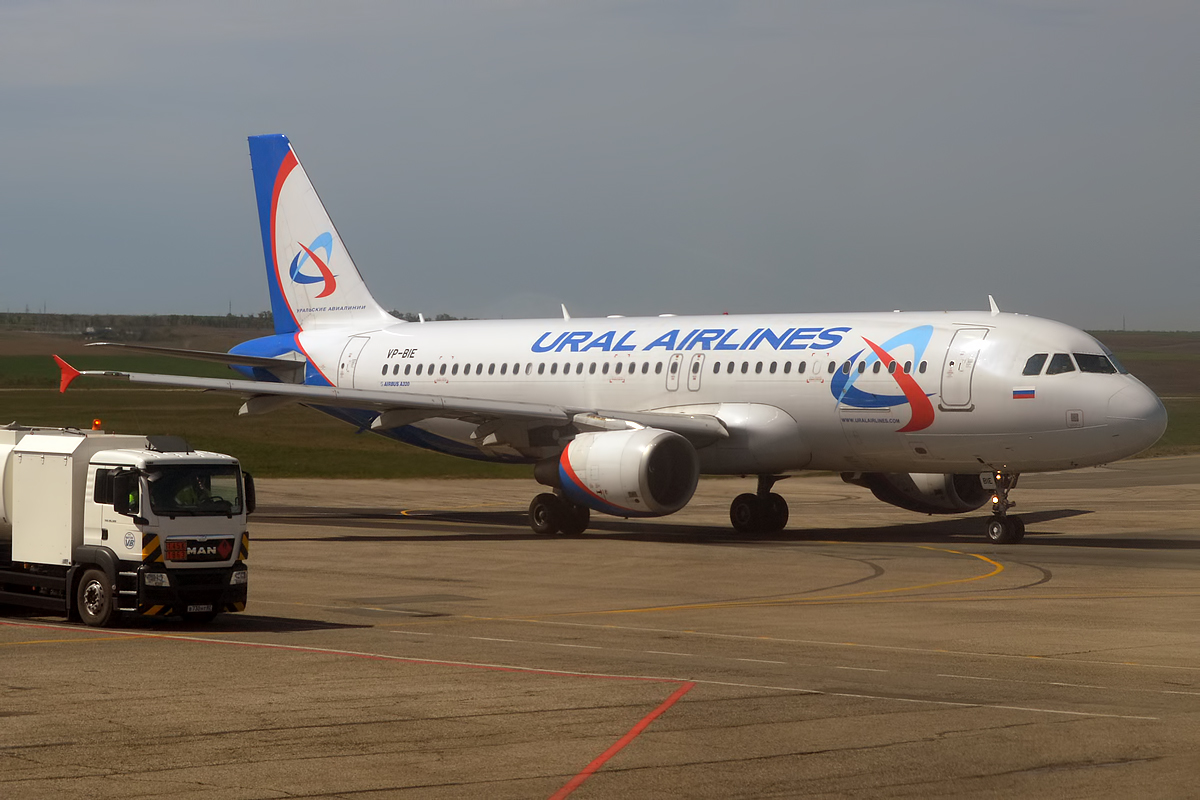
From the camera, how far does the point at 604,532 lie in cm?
3572

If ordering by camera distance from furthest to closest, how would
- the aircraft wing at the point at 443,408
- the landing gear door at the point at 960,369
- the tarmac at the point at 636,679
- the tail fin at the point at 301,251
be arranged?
1. the tail fin at the point at 301,251
2. the aircraft wing at the point at 443,408
3. the landing gear door at the point at 960,369
4. the tarmac at the point at 636,679

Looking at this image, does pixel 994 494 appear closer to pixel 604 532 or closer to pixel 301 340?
pixel 604 532

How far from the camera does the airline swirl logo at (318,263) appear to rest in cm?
4303

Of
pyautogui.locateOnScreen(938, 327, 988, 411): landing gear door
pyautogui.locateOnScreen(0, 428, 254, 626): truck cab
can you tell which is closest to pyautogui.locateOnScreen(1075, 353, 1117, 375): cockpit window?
pyautogui.locateOnScreen(938, 327, 988, 411): landing gear door

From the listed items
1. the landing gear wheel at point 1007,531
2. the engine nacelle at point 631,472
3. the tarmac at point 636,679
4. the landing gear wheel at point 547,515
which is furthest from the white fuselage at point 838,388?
the tarmac at point 636,679

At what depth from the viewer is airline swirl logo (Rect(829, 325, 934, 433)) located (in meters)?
30.7

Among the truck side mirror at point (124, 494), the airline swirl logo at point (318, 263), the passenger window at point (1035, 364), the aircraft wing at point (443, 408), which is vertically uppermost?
the airline swirl logo at point (318, 263)

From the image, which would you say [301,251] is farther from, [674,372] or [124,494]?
[124,494]

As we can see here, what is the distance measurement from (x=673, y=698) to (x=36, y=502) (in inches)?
392

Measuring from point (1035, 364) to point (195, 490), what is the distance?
17.1 m

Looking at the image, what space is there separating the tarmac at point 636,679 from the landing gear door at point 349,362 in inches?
445

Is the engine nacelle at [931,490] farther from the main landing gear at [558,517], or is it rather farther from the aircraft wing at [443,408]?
the main landing gear at [558,517]

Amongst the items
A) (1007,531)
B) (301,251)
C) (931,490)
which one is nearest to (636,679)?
(1007,531)

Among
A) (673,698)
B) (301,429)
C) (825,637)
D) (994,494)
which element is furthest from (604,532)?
(301,429)
